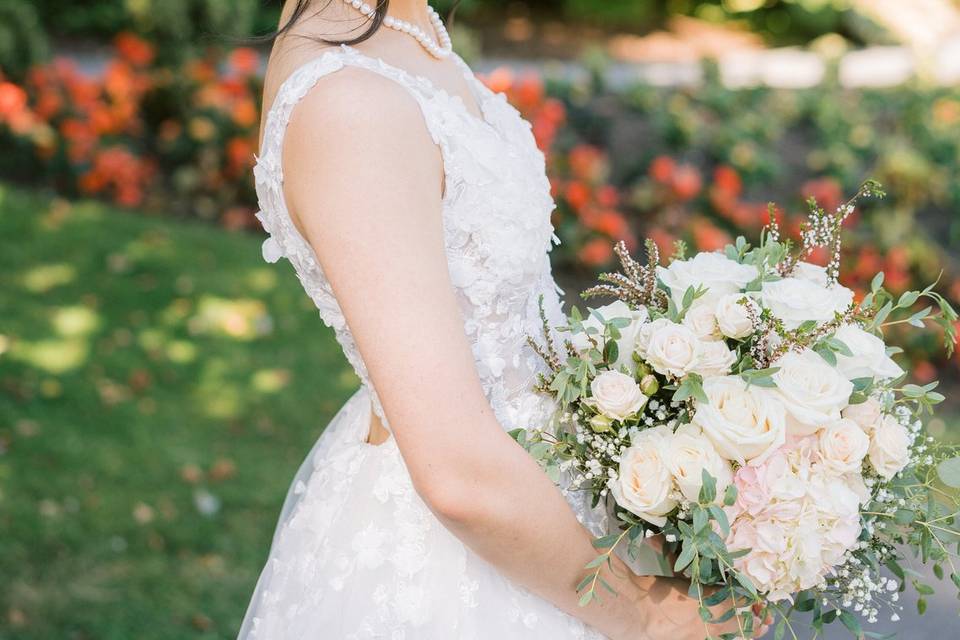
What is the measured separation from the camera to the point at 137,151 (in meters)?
7.41

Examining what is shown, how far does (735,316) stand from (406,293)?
54 centimetres

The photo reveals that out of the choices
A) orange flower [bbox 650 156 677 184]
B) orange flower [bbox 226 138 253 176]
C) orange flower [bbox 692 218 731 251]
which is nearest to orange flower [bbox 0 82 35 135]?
orange flower [bbox 226 138 253 176]

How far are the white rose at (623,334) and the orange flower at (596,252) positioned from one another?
14.6 ft

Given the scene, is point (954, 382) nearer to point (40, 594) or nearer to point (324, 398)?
point (324, 398)

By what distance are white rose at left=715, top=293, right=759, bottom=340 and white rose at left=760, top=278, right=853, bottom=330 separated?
1.7 inches

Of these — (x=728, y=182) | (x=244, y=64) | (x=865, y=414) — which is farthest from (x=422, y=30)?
(x=244, y=64)

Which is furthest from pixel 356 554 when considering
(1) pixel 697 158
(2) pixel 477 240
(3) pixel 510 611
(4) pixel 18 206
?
(4) pixel 18 206

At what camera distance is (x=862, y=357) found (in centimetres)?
165

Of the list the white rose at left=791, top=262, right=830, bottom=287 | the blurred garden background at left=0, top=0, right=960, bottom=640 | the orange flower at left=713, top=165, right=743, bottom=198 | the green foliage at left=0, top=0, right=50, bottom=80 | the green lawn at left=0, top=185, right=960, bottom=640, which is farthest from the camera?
the green foliage at left=0, top=0, right=50, bottom=80

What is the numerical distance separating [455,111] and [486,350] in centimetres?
43

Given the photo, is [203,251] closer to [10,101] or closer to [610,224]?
[10,101]

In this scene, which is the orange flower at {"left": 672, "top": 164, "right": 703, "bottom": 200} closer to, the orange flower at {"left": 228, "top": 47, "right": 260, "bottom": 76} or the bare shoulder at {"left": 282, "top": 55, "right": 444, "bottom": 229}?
the orange flower at {"left": 228, "top": 47, "right": 260, "bottom": 76}

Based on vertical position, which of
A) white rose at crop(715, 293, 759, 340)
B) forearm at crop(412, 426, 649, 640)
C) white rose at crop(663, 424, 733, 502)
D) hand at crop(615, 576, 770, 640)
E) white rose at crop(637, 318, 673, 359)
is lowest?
hand at crop(615, 576, 770, 640)

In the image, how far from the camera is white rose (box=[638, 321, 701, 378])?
1575 mm
